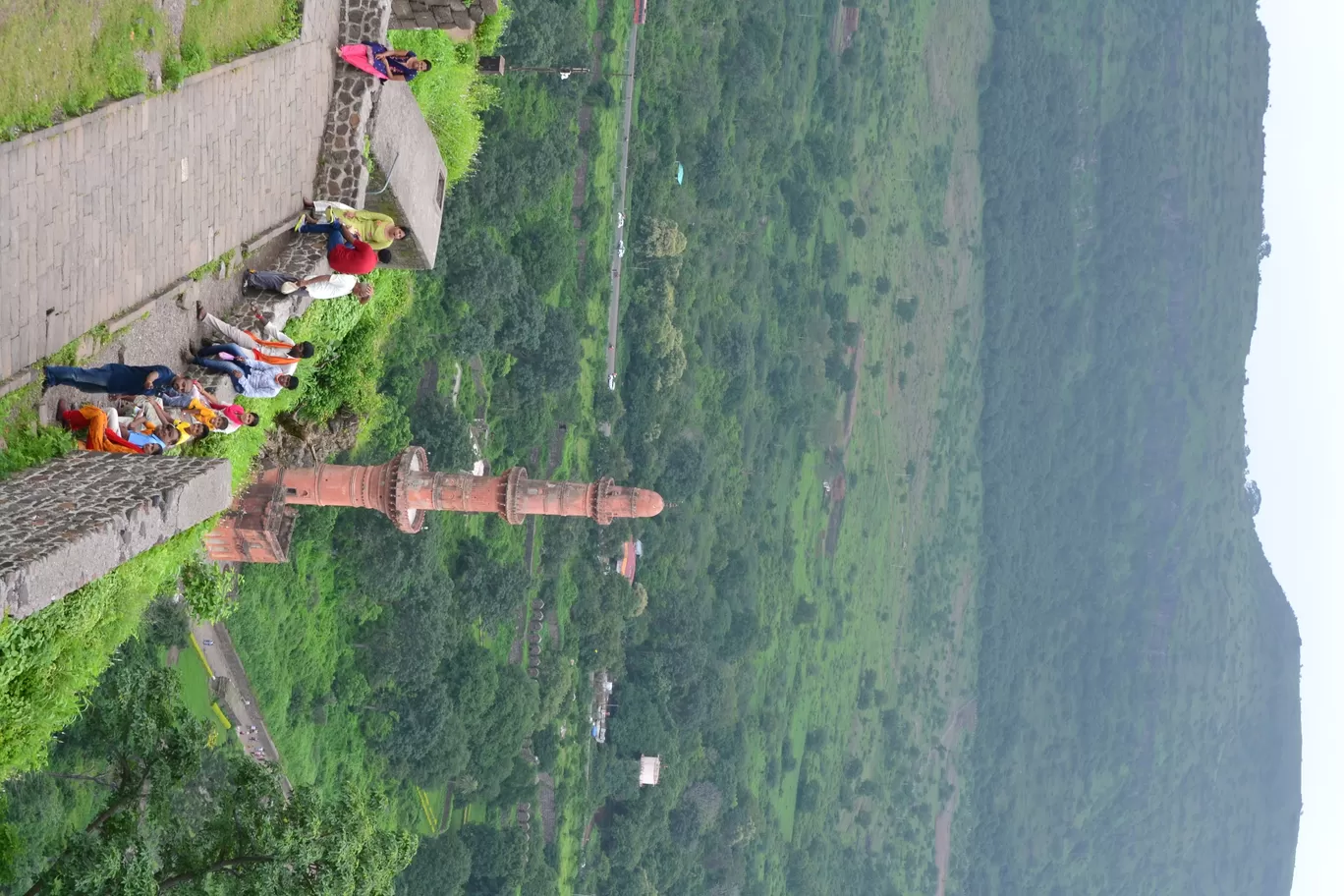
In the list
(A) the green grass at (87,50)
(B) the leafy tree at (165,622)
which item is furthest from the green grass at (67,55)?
(B) the leafy tree at (165,622)

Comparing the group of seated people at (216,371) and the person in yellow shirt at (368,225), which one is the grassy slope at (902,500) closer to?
the person in yellow shirt at (368,225)

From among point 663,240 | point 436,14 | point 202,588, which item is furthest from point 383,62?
point 663,240

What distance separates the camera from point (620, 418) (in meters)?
73.3

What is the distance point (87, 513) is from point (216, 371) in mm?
5124

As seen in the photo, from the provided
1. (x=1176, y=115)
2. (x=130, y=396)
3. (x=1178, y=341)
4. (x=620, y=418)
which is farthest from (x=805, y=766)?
(x=130, y=396)

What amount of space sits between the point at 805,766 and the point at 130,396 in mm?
85937

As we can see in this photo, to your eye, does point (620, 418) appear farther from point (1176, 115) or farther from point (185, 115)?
point (1176, 115)

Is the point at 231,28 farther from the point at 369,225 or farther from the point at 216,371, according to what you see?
the point at 216,371

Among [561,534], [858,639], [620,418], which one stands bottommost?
[858,639]

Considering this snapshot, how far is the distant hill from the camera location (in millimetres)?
122750

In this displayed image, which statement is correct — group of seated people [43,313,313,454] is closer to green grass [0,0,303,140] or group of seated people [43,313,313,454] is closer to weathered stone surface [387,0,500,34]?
green grass [0,0,303,140]

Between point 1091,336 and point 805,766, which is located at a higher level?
point 1091,336

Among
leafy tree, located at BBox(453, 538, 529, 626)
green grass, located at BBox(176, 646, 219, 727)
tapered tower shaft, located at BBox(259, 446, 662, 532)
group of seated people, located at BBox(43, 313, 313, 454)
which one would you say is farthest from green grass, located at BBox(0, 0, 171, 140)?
leafy tree, located at BBox(453, 538, 529, 626)

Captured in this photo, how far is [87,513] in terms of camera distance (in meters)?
15.0
